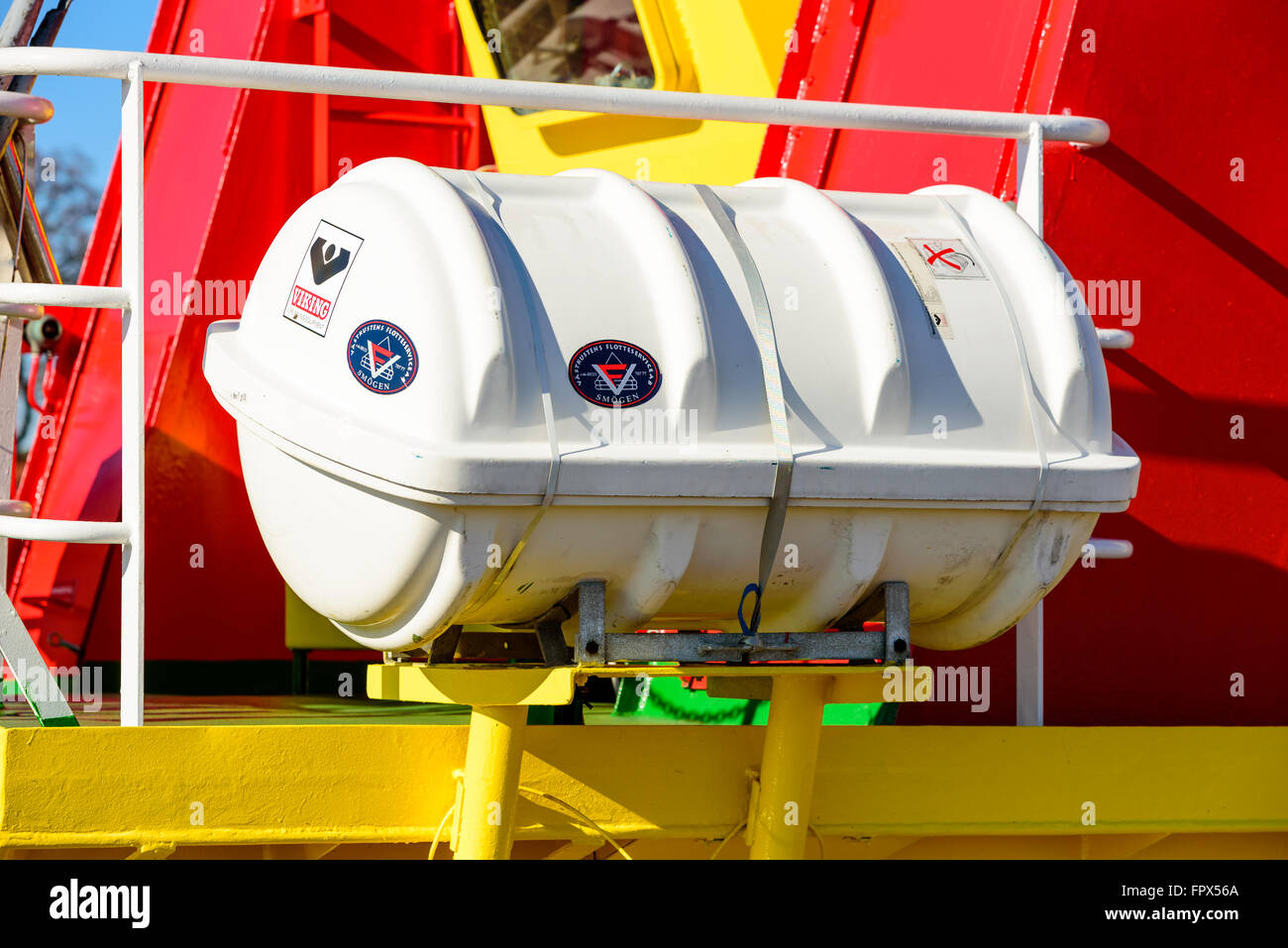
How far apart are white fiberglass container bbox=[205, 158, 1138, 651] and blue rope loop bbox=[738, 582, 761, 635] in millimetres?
31

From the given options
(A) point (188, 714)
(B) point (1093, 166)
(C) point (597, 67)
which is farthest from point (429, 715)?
(C) point (597, 67)

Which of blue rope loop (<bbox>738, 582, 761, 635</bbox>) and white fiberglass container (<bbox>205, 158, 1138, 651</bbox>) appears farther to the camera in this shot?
blue rope loop (<bbox>738, 582, 761, 635</bbox>)

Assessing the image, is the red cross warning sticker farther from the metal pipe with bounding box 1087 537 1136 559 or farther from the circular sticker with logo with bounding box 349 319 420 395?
the circular sticker with logo with bounding box 349 319 420 395

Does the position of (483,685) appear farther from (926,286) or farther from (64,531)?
(926,286)

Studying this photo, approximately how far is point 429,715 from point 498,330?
174 centimetres

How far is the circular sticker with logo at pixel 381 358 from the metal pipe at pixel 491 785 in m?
0.70

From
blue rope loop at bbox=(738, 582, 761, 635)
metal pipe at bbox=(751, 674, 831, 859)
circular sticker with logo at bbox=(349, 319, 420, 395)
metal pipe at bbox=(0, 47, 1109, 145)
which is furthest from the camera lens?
metal pipe at bbox=(751, 674, 831, 859)

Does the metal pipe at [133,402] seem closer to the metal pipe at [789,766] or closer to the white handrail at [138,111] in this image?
the white handrail at [138,111]

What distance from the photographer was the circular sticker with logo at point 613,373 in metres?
2.86

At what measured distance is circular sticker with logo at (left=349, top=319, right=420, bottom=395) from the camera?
2791 mm

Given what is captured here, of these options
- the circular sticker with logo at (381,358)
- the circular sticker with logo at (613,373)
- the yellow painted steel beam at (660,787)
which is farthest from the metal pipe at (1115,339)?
the circular sticker with logo at (381,358)

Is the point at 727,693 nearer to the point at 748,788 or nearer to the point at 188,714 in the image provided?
the point at 748,788

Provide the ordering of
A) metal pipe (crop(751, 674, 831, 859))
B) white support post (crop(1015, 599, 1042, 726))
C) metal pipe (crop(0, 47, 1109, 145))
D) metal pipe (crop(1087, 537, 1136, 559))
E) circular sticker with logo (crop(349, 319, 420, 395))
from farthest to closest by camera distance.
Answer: white support post (crop(1015, 599, 1042, 726)) < metal pipe (crop(1087, 537, 1136, 559)) < metal pipe (crop(751, 674, 831, 859)) < metal pipe (crop(0, 47, 1109, 145)) < circular sticker with logo (crop(349, 319, 420, 395))

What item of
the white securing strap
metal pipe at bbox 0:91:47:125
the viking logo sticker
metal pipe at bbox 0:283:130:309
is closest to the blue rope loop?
the white securing strap
